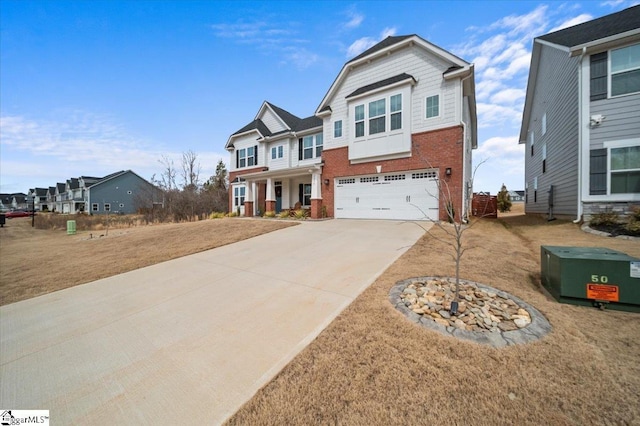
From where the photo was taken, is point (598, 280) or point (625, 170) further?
point (625, 170)

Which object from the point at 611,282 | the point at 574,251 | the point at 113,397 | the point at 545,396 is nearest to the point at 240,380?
the point at 113,397

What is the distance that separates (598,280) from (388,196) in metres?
9.66

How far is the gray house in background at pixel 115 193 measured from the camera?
137ft

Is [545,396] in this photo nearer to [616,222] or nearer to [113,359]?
[113,359]

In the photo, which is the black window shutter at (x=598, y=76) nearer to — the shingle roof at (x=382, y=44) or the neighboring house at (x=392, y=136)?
the neighboring house at (x=392, y=136)

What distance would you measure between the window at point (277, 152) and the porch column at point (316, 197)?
17.2 feet

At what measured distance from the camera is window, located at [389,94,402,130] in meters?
12.4

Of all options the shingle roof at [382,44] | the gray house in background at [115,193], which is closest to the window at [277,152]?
the shingle roof at [382,44]

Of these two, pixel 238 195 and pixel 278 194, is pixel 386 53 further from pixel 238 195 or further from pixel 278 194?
pixel 238 195

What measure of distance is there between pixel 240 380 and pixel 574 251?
5.42m

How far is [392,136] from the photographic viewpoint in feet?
41.4

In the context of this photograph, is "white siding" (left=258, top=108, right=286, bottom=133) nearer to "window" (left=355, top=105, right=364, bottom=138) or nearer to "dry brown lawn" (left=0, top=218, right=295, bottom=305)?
"window" (left=355, top=105, right=364, bottom=138)

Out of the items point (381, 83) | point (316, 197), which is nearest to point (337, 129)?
point (381, 83)

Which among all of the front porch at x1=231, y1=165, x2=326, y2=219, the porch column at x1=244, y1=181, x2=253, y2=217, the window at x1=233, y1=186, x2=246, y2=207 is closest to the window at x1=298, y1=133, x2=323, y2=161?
the front porch at x1=231, y1=165, x2=326, y2=219
